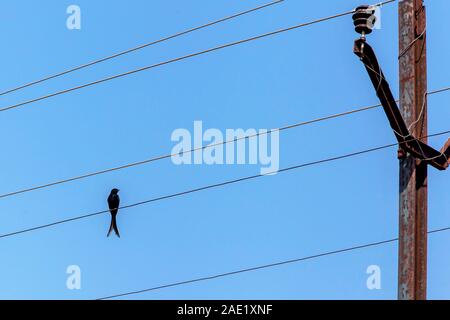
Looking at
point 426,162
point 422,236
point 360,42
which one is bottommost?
point 422,236

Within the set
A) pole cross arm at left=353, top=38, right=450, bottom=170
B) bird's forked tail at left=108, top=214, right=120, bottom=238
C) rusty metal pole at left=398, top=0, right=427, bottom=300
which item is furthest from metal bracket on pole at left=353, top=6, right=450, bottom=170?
bird's forked tail at left=108, top=214, right=120, bottom=238

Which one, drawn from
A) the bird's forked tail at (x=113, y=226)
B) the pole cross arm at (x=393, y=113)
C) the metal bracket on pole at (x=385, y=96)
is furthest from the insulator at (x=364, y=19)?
the bird's forked tail at (x=113, y=226)

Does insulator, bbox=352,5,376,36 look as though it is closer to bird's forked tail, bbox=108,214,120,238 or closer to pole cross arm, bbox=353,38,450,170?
pole cross arm, bbox=353,38,450,170

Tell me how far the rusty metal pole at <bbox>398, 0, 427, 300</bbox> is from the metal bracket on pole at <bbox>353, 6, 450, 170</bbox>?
104 millimetres

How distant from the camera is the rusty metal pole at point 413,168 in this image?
8.60 m

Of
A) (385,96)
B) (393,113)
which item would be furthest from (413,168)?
(385,96)

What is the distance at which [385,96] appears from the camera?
8.98 metres

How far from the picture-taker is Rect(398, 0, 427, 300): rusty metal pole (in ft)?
28.2

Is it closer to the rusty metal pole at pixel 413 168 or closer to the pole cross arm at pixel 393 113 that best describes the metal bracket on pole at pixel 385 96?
the pole cross arm at pixel 393 113

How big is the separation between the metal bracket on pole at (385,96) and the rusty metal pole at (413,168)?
0.34 ft

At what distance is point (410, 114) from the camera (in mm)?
9211
